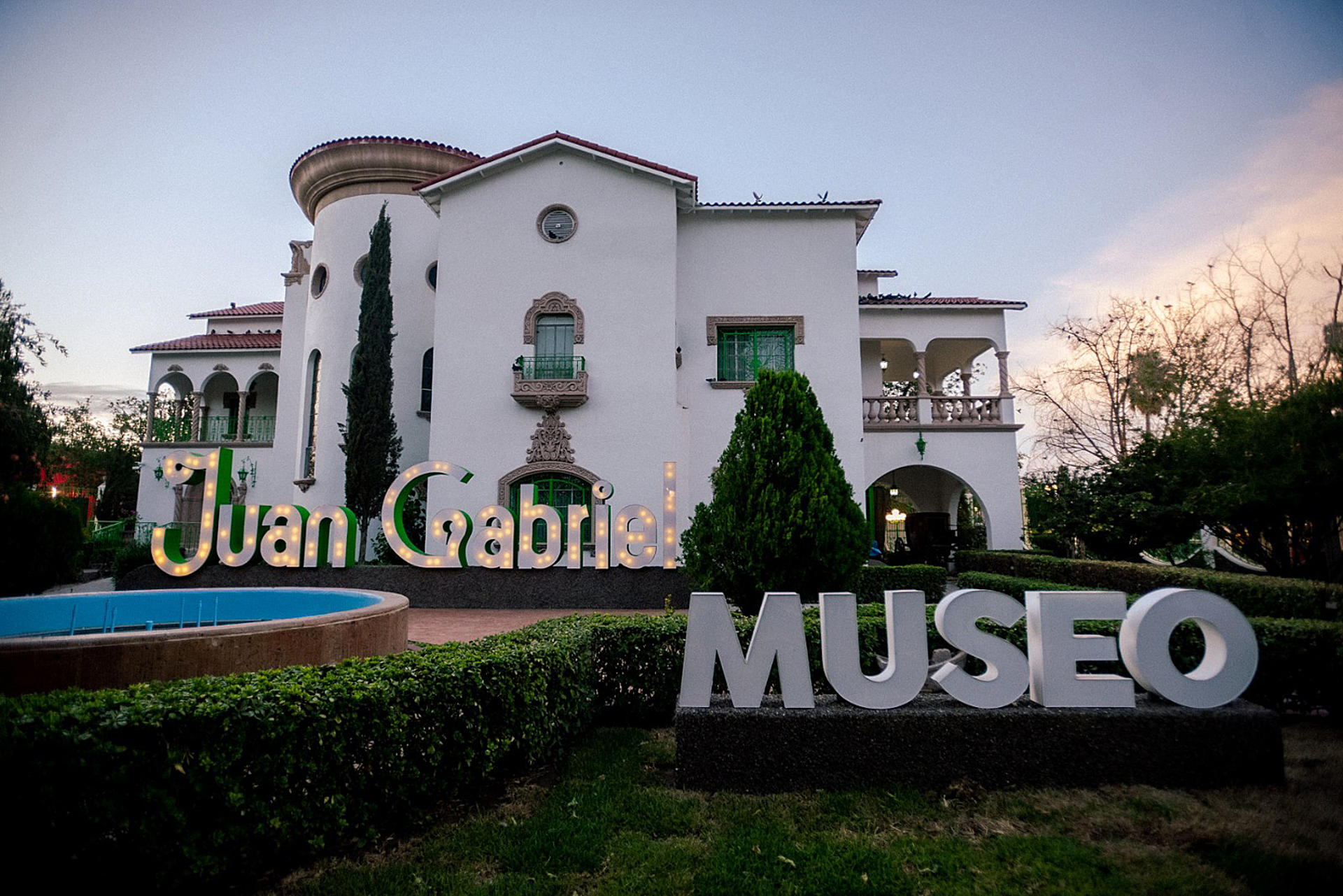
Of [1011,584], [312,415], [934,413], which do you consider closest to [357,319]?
[312,415]

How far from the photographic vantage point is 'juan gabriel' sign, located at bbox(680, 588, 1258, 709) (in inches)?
208

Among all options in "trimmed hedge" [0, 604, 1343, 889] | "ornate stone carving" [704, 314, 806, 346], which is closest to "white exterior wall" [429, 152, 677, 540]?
"ornate stone carving" [704, 314, 806, 346]

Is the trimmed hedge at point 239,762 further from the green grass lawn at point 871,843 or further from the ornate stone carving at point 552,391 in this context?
the ornate stone carving at point 552,391

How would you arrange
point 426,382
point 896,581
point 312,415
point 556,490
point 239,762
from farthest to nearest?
1. point 312,415
2. point 426,382
3. point 556,490
4. point 896,581
5. point 239,762

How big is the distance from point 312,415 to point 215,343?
8.67m

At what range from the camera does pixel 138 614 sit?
35.6 ft

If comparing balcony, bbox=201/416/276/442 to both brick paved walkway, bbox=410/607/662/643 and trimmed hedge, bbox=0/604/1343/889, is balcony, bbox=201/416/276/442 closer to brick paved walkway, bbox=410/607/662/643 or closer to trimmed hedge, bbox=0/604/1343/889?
brick paved walkway, bbox=410/607/662/643

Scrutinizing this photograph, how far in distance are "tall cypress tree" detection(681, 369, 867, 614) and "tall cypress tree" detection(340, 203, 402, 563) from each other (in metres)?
13.0

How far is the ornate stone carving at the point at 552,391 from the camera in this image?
696 inches

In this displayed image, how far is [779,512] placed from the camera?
359 inches

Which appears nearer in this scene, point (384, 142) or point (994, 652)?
point (994, 652)

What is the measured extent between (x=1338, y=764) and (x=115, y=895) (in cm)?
837

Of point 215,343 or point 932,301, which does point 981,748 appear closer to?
point 932,301

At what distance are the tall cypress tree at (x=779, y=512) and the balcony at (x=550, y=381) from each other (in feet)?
28.3
